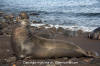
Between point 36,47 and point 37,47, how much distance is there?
0.02m

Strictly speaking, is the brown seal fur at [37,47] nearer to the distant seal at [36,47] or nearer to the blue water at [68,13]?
the distant seal at [36,47]

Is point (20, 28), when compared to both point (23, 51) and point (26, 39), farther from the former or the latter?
point (23, 51)

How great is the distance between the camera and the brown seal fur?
4.01 m

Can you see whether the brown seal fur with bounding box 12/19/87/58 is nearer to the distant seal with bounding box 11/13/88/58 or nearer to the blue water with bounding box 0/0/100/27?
the distant seal with bounding box 11/13/88/58

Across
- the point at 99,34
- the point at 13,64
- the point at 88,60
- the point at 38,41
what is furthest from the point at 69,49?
the point at 99,34

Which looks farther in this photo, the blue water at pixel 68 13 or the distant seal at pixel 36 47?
the blue water at pixel 68 13

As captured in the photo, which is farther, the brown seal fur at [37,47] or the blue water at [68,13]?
the blue water at [68,13]

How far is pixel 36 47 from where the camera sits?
159 inches

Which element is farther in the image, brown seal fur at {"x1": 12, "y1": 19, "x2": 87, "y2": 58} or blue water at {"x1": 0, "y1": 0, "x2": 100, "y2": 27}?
blue water at {"x1": 0, "y1": 0, "x2": 100, "y2": 27}

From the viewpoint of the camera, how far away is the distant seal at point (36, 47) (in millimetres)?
4008

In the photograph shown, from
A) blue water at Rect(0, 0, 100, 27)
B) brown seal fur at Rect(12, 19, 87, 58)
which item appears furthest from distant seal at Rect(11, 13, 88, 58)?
blue water at Rect(0, 0, 100, 27)

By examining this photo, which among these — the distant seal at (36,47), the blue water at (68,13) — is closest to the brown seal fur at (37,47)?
the distant seal at (36,47)

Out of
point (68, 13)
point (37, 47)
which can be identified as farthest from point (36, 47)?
point (68, 13)

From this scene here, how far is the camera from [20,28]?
4066mm
